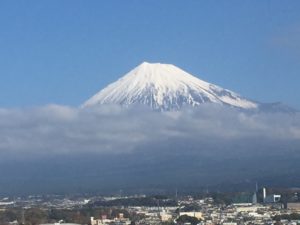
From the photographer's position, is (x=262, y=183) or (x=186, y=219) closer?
(x=186, y=219)

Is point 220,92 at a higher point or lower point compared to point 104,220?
higher

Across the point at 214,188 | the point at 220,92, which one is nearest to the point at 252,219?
the point at 214,188

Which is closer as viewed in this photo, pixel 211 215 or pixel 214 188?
pixel 211 215

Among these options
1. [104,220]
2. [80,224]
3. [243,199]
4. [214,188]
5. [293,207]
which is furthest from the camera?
[214,188]

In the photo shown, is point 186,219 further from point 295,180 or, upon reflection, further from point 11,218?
point 295,180

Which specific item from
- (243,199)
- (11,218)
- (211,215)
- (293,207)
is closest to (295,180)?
(243,199)

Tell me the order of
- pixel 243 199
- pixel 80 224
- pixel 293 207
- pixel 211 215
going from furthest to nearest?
1. pixel 243 199
2. pixel 293 207
3. pixel 211 215
4. pixel 80 224

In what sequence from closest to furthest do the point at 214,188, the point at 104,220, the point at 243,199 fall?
the point at 104,220 < the point at 243,199 < the point at 214,188

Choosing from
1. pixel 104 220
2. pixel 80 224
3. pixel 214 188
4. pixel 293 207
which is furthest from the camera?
pixel 214 188

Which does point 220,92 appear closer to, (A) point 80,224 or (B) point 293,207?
(B) point 293,207
